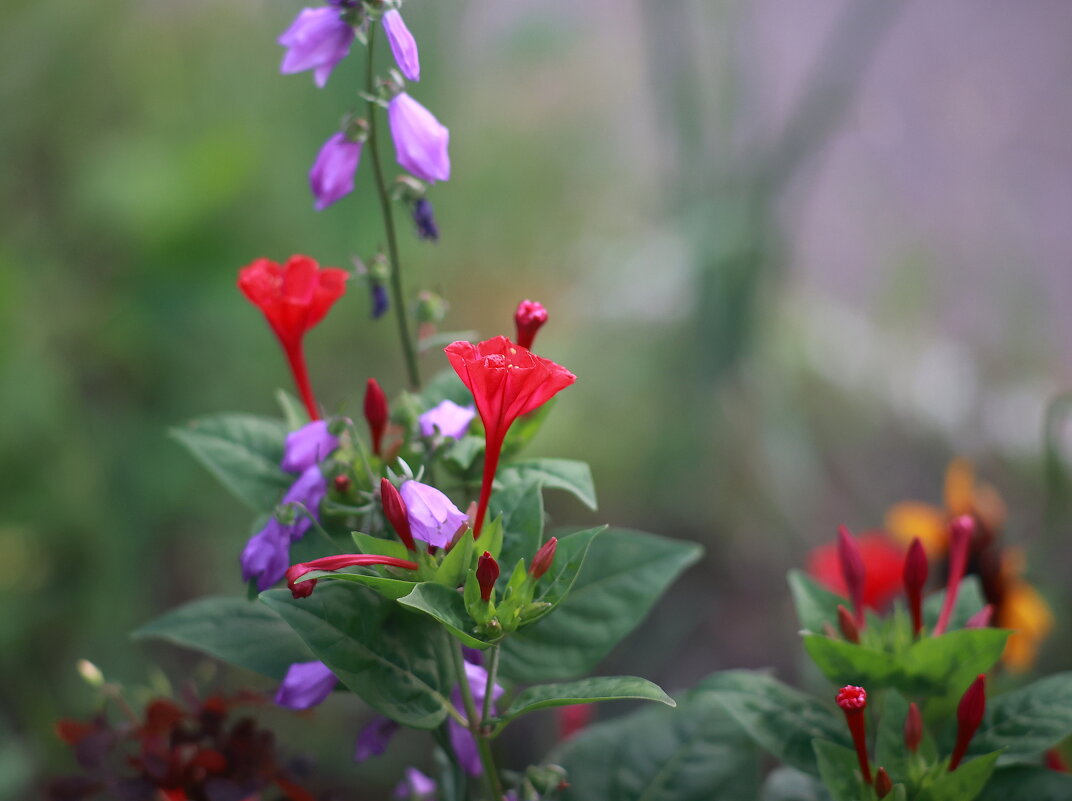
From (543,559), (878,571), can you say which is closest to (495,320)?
(878,571)

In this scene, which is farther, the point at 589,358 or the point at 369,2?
the point at 589,358

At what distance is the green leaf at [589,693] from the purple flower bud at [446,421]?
10 cm

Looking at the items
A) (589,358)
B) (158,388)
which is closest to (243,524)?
(158,388)

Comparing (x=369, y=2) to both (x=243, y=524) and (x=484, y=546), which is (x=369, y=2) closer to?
(x=484, y=546)

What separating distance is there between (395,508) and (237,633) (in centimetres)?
13

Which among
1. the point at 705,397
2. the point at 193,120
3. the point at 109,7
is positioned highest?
the point at 109,7

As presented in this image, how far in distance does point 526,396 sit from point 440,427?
0.05m

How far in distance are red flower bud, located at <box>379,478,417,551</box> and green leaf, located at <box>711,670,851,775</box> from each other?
15cm

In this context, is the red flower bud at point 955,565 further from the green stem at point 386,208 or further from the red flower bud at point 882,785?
the green stem at point 386,208

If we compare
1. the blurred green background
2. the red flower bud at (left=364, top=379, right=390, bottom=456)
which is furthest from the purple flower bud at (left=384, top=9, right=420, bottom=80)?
the blurred green background

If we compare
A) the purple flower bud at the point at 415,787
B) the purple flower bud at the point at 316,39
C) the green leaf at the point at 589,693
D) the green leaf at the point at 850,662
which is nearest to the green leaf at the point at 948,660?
the green leaf at the point at 850,662

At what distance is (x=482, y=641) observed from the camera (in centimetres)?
35

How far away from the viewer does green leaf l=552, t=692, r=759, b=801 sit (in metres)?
0.46

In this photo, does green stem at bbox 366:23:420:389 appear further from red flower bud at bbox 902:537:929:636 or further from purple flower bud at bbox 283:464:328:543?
red flower bud at bbox 902:537:929:636
